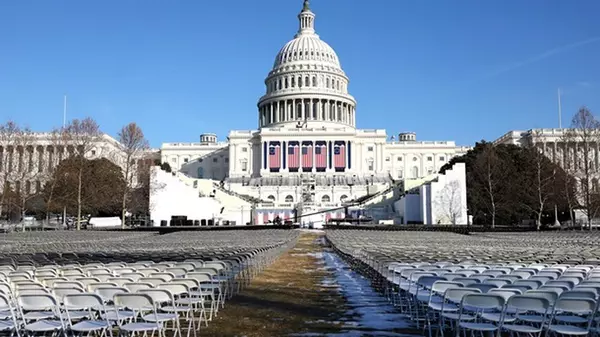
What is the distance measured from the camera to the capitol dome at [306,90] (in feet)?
487

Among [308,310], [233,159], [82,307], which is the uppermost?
[233,159]

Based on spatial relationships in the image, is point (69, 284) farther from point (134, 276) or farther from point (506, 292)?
point (506, 292)

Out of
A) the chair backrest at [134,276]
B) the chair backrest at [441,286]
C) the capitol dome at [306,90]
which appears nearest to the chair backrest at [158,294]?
the chair backrest at [134,276]

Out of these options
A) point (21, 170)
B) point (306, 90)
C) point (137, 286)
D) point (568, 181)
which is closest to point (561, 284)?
point (137, 286)

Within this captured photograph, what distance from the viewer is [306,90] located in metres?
148

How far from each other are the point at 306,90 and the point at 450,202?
86.0 metres

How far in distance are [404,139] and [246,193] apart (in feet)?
252

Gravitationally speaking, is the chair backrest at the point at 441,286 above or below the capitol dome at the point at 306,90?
below

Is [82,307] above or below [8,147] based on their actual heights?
below

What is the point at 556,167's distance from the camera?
59.4 m

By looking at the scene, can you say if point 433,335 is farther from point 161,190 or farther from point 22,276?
point 161,190

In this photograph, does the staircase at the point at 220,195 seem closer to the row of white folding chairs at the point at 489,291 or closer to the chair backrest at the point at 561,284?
the row of white folding chairs at the point at 489,291

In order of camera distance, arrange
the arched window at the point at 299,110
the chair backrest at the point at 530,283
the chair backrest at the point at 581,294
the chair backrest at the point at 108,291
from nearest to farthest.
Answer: the chair backrest at the point at 581,294, the chair backrest at the point at 108,291, the chair backrest at the point at 530,283, the arched window at the point at 299,110

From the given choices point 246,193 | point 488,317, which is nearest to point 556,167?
point 488,317
